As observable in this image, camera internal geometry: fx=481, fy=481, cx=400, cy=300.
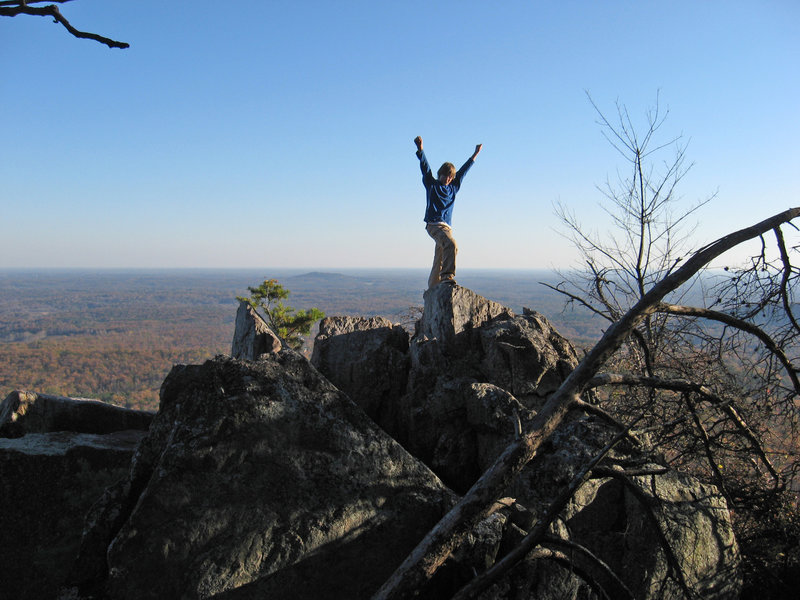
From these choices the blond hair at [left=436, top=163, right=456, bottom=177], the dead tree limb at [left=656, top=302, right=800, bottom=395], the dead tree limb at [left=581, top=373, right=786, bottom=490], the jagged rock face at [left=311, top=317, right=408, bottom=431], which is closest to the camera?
the dead tree limb at [left=581, top=373, right=786, bottom=490]

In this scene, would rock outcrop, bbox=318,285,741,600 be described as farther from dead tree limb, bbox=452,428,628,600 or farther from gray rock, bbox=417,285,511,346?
gray rock, bbox=417,285,511,346

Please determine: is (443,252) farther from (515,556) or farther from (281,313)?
(281,313)

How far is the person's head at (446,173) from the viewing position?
11.0m

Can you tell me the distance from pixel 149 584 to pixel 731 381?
8.80 meters

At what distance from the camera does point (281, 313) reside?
21.3 m

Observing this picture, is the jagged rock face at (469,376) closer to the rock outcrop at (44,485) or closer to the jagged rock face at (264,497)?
the jagged rock face at (264,497)

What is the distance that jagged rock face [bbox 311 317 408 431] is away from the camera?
8.62 m

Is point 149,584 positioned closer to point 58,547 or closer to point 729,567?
point 58,547

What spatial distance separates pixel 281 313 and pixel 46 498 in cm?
1541

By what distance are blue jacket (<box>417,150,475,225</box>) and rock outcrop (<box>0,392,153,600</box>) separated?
7.36 m

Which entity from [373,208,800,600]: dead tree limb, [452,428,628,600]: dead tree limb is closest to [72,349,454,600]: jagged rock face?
[373,208,800,600]: dead tree limb

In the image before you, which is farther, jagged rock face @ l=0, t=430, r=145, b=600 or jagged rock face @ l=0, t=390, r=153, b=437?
jagged rock face @ l=0, t=390, r=153, b=437

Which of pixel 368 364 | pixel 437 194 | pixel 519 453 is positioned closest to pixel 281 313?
pixel 437 194

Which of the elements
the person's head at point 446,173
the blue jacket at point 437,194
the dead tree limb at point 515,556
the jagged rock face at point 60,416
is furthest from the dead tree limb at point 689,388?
the jagged rock face at point 60,416
